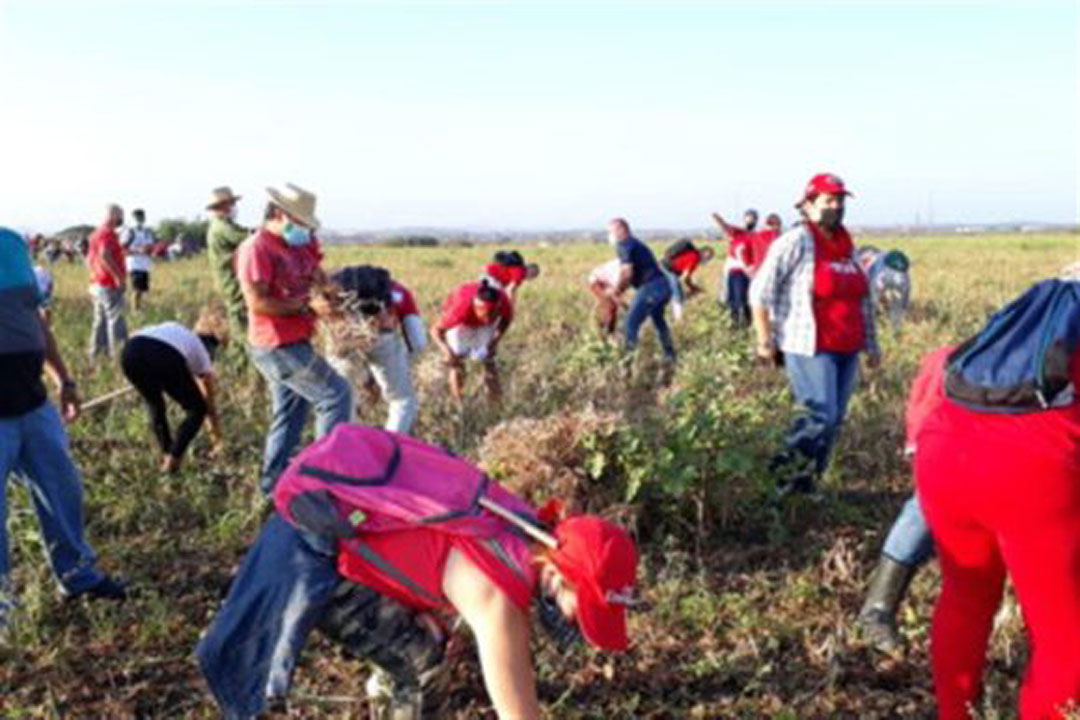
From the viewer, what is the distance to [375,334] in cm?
544

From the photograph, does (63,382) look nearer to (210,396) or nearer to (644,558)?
(210,396)

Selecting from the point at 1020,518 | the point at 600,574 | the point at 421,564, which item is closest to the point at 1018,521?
the point at 1020,518

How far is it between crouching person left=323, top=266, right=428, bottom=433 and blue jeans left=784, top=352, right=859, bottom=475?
196 cm

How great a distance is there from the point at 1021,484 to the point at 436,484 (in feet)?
4.40

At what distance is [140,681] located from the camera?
3.50 meters

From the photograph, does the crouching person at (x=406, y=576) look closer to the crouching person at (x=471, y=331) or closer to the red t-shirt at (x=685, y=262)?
the crouching person at (x=471, y=331)

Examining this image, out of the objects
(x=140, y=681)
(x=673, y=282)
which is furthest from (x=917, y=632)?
(x=673, y=282)

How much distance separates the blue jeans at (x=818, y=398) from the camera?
4969 mm

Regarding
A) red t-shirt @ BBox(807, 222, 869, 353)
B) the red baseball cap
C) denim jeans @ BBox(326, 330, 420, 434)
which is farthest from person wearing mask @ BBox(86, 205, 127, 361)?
the red baseball cap

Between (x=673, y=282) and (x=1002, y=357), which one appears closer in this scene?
(x=1002, y=357)

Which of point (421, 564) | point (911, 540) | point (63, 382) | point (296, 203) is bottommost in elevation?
point (911, 540)

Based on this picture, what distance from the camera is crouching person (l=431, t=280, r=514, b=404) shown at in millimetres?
7020

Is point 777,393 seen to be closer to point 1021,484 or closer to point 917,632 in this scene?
point 917,632

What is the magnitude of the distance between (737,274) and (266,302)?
6774 mm
